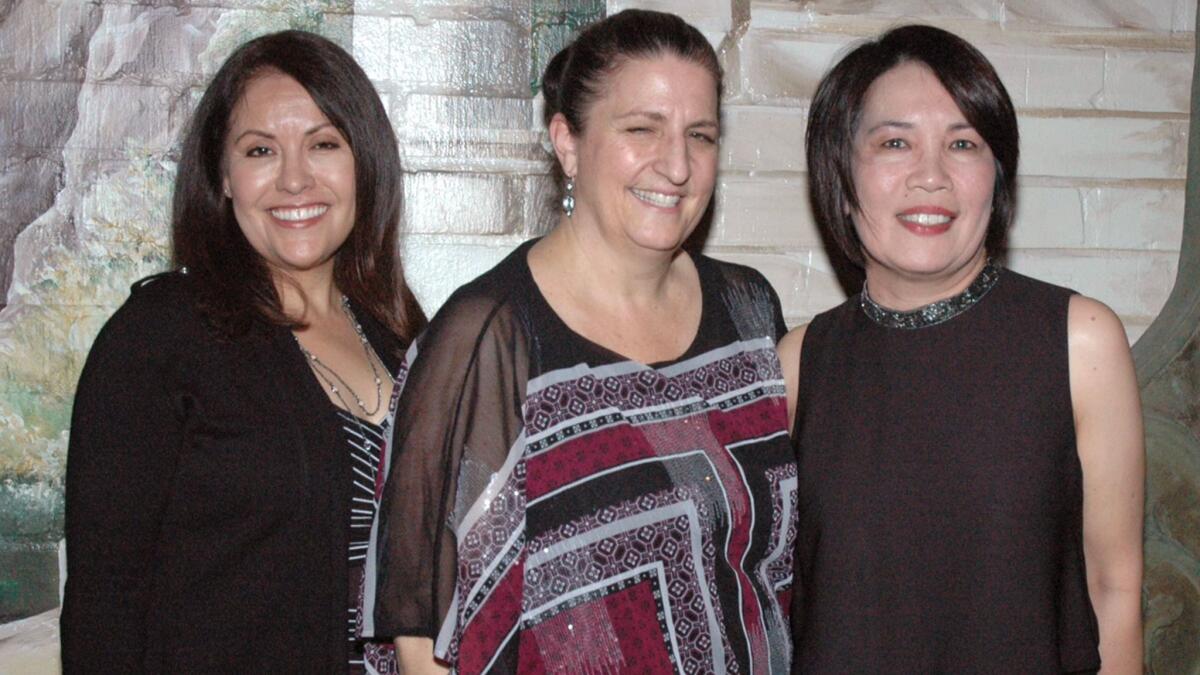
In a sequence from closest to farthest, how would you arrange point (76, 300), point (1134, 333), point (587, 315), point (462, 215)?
point (587, 315), point (76, 300), point (462, 215), point (1134, 333)

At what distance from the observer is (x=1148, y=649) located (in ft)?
8.07

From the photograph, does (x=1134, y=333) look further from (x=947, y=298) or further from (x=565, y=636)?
(x=565, y=636)

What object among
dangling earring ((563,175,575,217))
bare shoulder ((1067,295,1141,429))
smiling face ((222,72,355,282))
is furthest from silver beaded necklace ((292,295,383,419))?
bare shoulder ((1067,295,1141,429))

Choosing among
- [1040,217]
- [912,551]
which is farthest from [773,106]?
[912,551]

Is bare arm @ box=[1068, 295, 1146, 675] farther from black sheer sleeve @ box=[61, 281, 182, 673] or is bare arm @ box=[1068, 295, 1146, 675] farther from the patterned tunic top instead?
black sheer sleeve @ box=[61, 281, 182, 673]

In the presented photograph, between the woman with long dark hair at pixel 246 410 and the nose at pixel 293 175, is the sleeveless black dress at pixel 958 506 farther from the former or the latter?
the nose at pixel 293 175

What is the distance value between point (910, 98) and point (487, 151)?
90 cm

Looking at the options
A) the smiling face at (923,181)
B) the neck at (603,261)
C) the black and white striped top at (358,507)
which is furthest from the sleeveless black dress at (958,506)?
the black and white striped top at (358,507)

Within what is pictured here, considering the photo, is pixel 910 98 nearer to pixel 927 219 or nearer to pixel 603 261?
pixel 927 219

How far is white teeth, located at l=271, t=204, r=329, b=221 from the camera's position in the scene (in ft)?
6.54

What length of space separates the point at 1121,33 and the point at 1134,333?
661 millimetres

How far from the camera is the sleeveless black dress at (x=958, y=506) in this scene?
5.82ft

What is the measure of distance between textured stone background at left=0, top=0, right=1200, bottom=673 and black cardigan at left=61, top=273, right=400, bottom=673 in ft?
1.55

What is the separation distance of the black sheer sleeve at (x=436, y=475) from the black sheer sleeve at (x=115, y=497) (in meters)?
0.36
